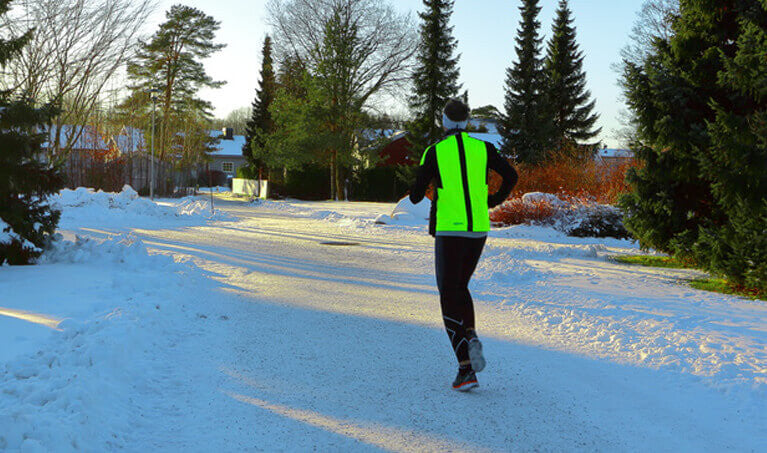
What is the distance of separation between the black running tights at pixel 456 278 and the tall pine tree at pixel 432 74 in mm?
37699

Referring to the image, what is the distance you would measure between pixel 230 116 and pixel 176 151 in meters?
70.5

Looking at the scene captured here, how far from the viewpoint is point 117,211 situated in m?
20.4

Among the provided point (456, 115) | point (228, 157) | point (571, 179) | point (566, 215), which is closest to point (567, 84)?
point (571, 179)

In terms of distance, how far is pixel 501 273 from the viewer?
369 inches

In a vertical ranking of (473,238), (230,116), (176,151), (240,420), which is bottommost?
(240,420)

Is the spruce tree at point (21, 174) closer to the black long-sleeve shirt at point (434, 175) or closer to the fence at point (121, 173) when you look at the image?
the black long-sleeve shirt at point (434, 175)

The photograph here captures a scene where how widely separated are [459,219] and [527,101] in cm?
4064

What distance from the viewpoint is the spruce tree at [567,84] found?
44.6 meters

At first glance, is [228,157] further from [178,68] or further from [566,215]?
[566,215]

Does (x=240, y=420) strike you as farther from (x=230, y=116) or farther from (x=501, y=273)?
(x=230, y=116)

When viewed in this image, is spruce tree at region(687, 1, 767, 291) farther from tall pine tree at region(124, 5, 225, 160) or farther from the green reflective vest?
tall pine tree at region(124, 5, 225, 160)

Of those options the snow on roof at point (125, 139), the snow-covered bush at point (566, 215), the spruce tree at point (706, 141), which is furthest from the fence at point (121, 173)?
the spruce tree at point (706, 141)

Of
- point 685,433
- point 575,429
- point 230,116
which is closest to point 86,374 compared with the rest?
point 575,429

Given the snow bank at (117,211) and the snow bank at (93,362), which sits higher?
the snow bank at (117,211)
